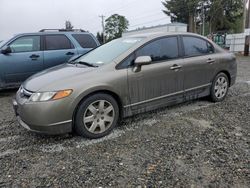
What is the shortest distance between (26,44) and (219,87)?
4869 mm

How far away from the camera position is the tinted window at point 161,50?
4.32m

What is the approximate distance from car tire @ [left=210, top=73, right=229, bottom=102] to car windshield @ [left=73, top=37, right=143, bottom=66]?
2.01 m

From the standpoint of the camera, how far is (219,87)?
215 inches

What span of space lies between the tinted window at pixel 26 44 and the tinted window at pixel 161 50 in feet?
12.0

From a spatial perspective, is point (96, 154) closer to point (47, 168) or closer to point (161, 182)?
point (47, 168)

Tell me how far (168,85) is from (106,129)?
140 cm

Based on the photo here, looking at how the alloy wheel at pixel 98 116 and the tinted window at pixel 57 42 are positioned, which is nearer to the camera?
the alloy wheel at pixel 98 116

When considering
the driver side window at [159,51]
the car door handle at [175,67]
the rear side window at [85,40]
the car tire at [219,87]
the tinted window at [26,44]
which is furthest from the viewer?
the rear side window at [85,40]

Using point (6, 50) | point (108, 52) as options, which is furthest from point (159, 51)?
point (6, 50)

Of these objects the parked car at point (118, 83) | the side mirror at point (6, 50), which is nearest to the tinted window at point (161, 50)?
the parked car at point (118, 83)

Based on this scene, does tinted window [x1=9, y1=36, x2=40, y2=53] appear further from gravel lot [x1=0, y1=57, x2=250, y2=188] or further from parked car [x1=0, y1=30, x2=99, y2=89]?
gravel lot [x1=0, y1=57, x2=250, y2=188]

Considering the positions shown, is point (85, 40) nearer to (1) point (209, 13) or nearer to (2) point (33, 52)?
(2) point (33, 52)

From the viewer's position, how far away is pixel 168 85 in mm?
4527

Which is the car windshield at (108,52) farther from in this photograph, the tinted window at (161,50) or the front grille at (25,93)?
the front grille at (25,93)
